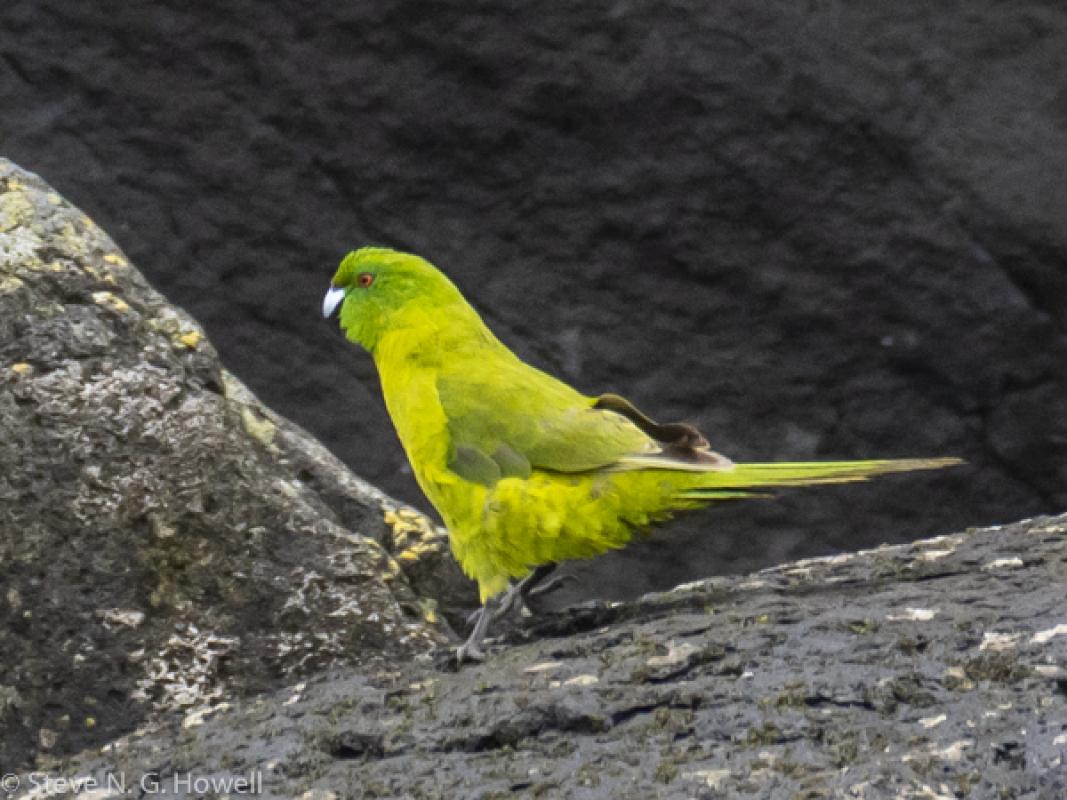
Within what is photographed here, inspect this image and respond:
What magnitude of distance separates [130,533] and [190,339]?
1.81ft

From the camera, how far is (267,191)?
245 inches

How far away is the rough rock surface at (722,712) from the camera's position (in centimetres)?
287

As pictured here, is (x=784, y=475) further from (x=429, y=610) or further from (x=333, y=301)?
(x=333, y=301)

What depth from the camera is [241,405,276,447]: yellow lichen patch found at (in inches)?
182

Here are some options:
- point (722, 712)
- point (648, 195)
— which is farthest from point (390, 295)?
point (722, 712)

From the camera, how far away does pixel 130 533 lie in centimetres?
401

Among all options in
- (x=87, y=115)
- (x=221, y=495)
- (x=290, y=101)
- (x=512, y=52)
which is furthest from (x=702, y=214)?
(x=221, y=495)

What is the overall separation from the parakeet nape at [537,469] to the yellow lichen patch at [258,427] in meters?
0.32

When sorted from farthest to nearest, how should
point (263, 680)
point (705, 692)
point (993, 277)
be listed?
1. point (993, 277)
2. point (263, 680)
3. point (705, 692)

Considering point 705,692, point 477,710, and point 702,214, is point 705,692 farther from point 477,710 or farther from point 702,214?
point 702,214

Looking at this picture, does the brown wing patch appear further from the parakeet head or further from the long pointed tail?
the parakeet head

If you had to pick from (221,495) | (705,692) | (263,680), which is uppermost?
(705,692)

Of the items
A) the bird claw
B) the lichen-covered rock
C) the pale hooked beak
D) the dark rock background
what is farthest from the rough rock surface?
the dark rock background

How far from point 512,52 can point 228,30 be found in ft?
3.20
